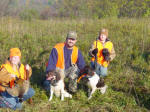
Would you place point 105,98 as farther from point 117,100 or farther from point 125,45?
point 125,45

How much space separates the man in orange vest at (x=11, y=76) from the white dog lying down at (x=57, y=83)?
0.44 meters

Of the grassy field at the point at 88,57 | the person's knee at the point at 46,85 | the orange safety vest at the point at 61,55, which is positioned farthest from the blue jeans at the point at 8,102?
the orange safety vest at the point at 61,55

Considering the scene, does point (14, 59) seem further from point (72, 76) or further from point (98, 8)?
point (98, 8)

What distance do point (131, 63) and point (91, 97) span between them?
214 centimetres

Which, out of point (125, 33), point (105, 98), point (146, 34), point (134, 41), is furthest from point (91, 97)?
Result: point (125, 33)

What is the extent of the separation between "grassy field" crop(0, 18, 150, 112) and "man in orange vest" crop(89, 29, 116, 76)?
13.8 inches

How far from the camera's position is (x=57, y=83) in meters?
3.01

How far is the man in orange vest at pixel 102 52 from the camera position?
12.8ft

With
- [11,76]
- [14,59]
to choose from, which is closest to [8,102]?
[11,76]

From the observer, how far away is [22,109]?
290 cm

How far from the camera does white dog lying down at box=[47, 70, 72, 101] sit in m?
2.81

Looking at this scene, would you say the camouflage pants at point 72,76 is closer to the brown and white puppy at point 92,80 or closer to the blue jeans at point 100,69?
the brown and white puppy at point 92,80

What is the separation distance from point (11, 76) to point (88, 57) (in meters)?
2.98

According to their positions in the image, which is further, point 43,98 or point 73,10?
point 73,10
